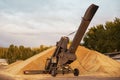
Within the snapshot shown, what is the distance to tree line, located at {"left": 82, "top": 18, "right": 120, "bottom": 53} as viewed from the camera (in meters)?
66.3

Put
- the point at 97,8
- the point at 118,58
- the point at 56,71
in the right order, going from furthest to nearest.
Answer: the point at 118,58 < the point at 56,71 < the point at 97,8

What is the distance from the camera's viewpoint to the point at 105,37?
6956cm

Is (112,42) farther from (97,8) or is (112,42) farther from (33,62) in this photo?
(97,8)

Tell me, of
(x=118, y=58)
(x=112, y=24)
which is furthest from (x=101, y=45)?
(x=118, y=58)

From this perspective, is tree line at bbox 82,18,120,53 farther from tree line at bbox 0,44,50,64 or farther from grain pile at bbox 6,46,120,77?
grain pile at bbox 6,46,120,77

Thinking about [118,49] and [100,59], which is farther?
[118,49]

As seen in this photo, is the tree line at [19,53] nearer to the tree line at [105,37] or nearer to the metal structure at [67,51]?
the tree line at [105,37]

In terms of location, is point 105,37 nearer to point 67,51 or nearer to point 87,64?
point 87,64

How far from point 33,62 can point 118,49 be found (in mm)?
37870

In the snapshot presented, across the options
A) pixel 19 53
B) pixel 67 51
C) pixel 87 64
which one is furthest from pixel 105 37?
pixel 67 51

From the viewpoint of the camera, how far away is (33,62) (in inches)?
1284

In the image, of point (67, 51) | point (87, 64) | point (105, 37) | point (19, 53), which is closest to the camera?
point (67, 51)

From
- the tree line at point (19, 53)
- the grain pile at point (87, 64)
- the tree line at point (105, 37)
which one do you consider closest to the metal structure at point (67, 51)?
the grain pile at point (87, 64)

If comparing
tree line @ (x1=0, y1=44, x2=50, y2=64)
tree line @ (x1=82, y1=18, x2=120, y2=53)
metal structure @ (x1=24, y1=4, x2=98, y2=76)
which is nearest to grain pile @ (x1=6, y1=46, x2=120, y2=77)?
metal structure @ (x1=24, y1=4, x2=98, y2=76)
